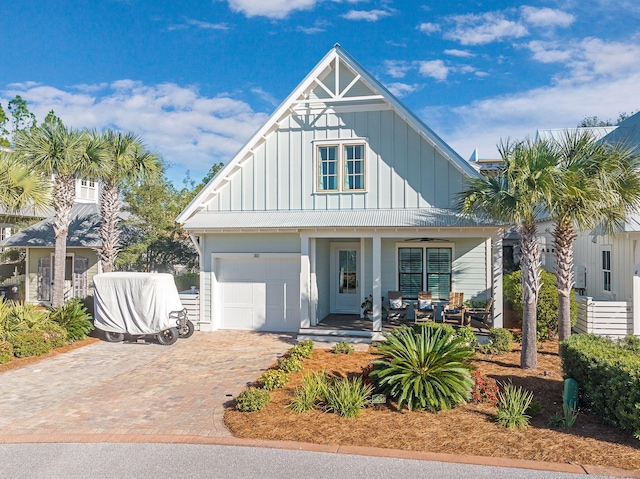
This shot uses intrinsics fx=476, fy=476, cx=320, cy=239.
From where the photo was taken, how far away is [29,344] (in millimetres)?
12078

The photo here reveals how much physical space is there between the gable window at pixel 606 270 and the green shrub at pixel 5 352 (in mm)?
16875

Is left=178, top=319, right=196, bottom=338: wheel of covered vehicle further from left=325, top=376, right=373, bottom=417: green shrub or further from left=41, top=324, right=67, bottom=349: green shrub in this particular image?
left=325, top=376, right=373, bottom=417: green shrub

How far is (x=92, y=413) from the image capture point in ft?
26.4

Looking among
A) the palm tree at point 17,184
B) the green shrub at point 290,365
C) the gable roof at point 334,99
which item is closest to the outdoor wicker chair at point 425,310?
the gable roof at point 334,99

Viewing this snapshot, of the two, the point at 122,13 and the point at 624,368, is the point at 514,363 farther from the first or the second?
the point at 122,13

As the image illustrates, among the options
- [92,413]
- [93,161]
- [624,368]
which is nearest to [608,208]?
[624,368]

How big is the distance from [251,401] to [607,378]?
538cm

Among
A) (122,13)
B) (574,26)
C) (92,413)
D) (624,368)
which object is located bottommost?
(92,413)

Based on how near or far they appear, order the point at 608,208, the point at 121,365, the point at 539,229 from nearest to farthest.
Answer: the point at 608,208 → the point at 121,365 → the point at 539,229

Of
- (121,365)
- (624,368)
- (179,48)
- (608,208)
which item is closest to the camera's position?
(624,368)

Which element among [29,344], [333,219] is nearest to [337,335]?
[333,219]

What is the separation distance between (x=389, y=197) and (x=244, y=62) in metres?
10.3

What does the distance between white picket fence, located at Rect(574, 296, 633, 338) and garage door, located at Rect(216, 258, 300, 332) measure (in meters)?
8.29

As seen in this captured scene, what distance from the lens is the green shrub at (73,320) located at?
1377 centimetres
